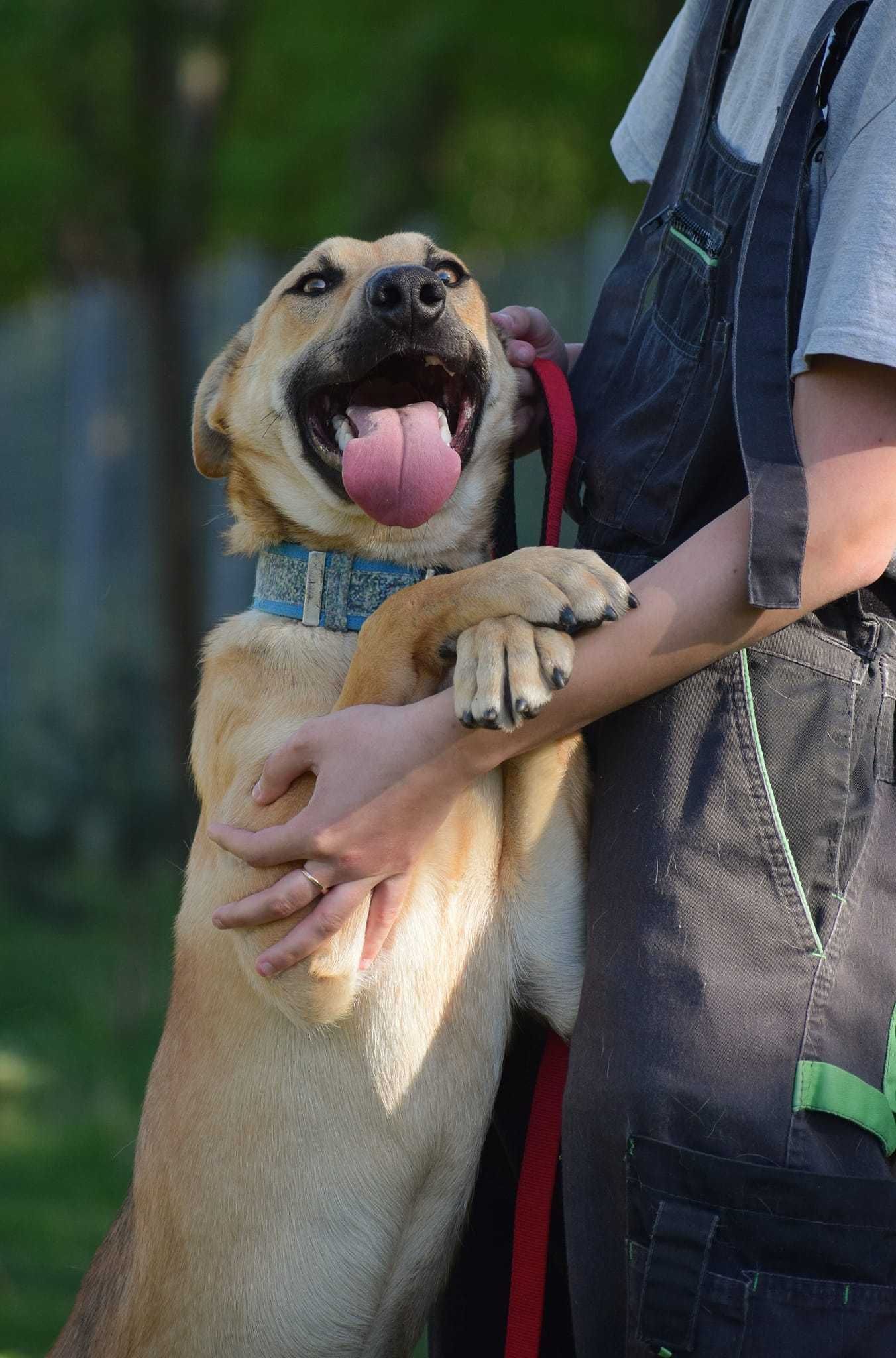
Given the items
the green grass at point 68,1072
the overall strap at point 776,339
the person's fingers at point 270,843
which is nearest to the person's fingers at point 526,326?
the overall strap at point 776,339

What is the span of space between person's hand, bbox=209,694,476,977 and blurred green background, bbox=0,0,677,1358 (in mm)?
2942

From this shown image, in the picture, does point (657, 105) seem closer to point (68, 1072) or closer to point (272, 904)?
point (272, 904)

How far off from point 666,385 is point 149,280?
→ 18.7 ft

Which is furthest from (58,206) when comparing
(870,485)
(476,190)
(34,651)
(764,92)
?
(870,485)

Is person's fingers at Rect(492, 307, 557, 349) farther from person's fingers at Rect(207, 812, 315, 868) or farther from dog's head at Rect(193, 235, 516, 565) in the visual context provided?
person's fingers at Rect(207, 812, 315, 868)

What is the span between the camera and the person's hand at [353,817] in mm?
1802

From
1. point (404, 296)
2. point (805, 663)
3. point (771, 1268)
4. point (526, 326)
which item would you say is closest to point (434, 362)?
point (404, 296)

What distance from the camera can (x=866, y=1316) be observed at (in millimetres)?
1513

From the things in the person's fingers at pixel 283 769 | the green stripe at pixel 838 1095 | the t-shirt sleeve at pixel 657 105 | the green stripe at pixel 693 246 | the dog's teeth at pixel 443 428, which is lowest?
the green stripe at pixel 838 1095

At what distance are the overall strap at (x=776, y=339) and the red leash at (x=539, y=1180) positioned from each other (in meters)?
0.44

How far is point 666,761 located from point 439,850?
421mm

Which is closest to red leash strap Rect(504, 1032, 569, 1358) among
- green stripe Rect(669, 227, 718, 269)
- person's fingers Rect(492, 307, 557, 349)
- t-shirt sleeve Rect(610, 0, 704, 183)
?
green stripe Rect(669, 227, 718, 269)

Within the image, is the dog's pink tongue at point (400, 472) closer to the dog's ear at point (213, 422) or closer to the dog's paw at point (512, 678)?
the dog's paw at point (512, 678)

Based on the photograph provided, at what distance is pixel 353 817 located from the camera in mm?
1816
